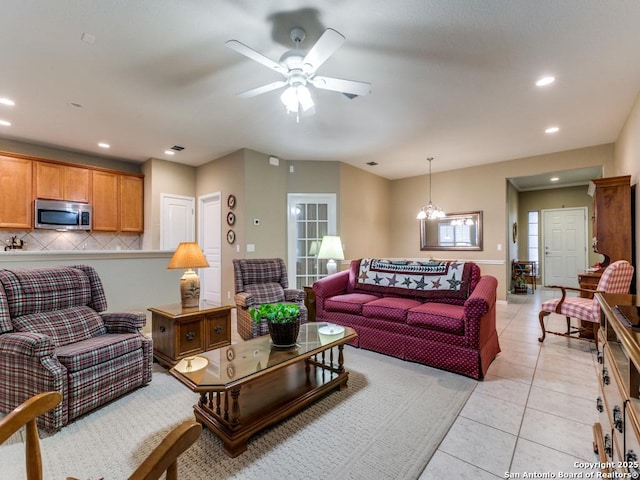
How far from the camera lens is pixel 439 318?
2752 mm

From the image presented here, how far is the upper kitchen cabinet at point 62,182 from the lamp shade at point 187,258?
3.39 metres

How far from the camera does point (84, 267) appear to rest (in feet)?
8.68

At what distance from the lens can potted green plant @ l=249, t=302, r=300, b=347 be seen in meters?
2.13

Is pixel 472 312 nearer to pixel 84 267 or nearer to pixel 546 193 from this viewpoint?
pixel 84 267

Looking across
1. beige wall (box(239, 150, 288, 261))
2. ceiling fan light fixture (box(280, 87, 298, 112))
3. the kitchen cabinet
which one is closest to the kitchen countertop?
beige wall (box(239, 150, 288, 261))

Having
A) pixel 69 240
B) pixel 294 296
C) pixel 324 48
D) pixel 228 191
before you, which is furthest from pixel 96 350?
pixel 69 240

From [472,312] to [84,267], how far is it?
3.41 metres

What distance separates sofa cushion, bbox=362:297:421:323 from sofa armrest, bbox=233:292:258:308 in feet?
4.21

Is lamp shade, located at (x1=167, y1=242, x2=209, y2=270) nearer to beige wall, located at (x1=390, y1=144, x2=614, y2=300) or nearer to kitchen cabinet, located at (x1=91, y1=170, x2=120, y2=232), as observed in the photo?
kitchen cabinet, located at (x1=91, y1=170, x2=120, y2=232)

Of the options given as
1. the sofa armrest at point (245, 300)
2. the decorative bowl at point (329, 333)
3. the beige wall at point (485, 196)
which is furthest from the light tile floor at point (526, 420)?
the beige wall at point (485, 196)

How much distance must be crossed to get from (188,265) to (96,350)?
1.02 m

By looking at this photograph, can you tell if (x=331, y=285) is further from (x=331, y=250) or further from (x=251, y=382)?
(x=251, y=382)

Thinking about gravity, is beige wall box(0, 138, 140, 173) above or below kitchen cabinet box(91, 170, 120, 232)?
above

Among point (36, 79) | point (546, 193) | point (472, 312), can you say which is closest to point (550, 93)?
point (472, 312)
